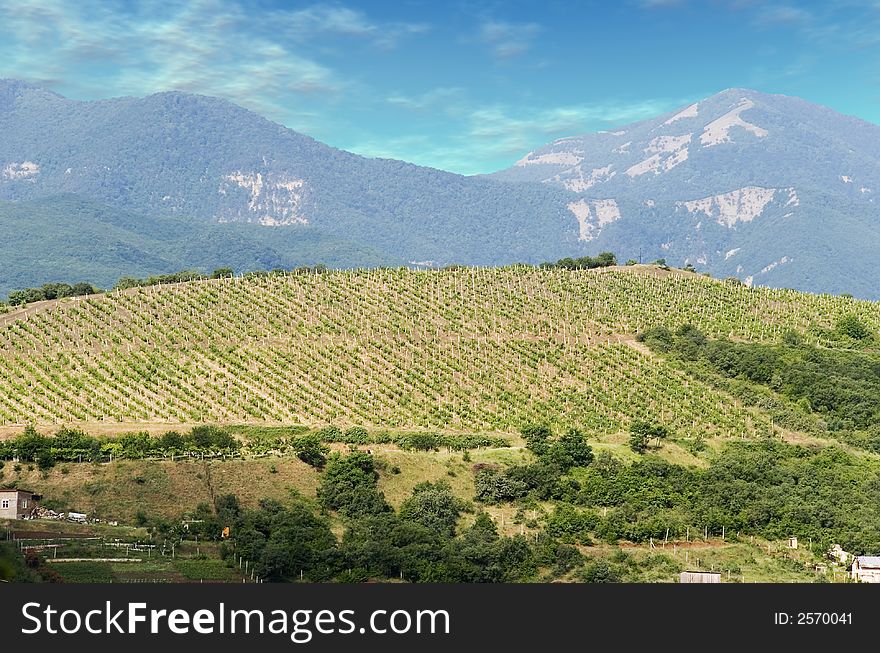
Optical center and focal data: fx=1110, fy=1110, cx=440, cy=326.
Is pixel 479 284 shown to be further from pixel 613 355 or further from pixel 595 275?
pixel 613 355

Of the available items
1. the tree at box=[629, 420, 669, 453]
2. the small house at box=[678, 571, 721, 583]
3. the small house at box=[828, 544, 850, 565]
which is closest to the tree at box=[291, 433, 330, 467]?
the tree at box=[629, 420, 669, 453]

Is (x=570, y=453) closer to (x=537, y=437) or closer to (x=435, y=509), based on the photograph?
(x=537, y=437)

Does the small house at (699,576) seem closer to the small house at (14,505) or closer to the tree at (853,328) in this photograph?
the small house at (14,505)

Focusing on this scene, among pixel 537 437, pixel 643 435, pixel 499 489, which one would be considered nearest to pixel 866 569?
pixel 499 489

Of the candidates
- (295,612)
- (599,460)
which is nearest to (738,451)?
(599,460)

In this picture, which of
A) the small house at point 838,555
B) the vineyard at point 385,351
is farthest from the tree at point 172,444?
the small house at point 838,555

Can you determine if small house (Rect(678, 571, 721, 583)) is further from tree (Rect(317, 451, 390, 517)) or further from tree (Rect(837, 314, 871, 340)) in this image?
tree (Rect(837, 314, 871, 340))
